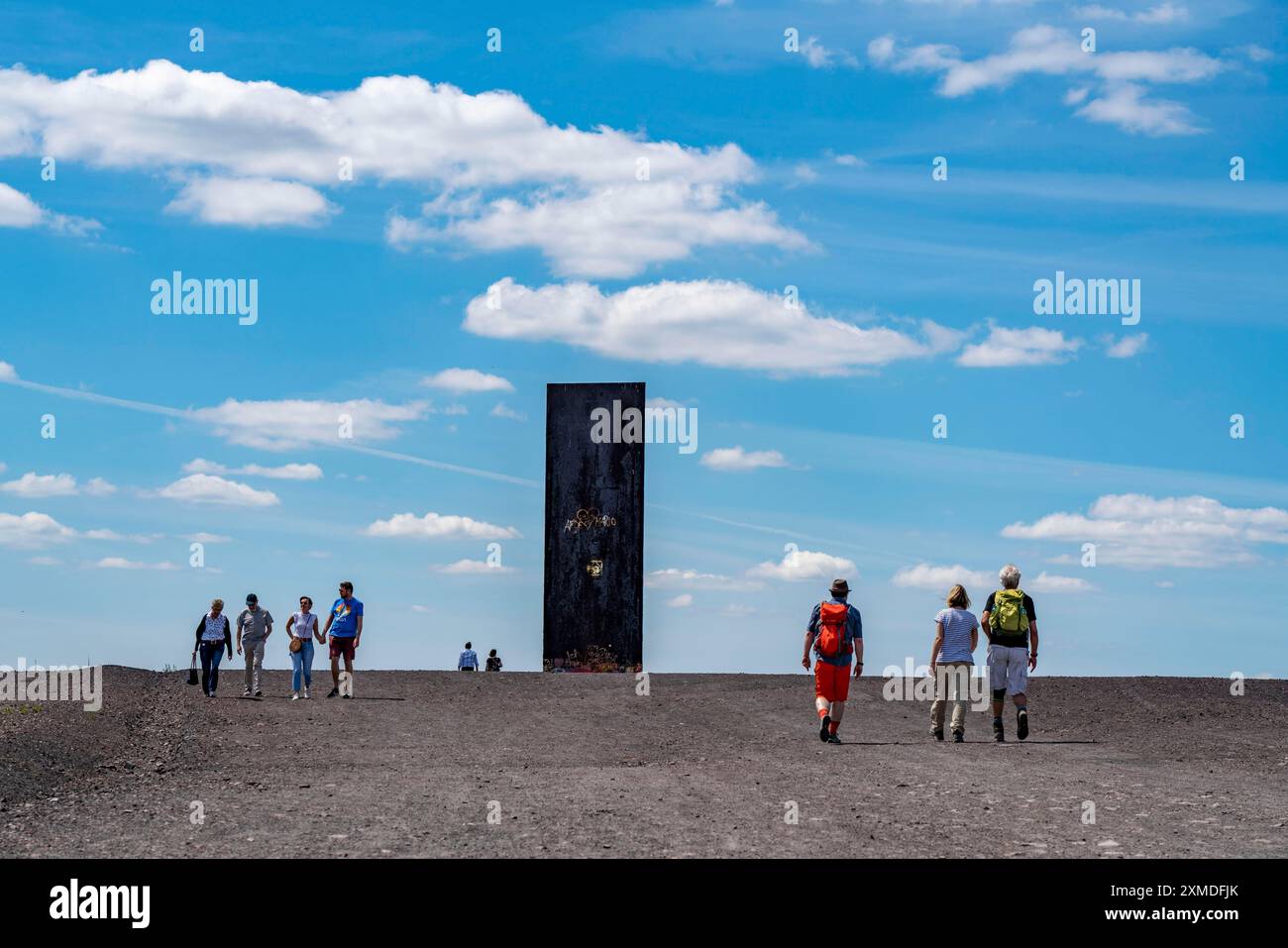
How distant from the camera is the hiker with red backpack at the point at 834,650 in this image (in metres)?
16.0

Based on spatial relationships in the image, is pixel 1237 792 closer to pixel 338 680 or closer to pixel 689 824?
pixel 689 824

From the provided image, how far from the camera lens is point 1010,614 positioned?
54.1 feet

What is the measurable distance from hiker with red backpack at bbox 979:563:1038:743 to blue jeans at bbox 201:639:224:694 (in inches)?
471

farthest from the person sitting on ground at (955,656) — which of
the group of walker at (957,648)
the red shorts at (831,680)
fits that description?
the red shorts at (831,680)

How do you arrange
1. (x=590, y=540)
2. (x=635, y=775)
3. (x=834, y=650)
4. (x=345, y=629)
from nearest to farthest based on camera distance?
(x=635, y=775)
(x=834, y=650)
(x=345, y=629)
(x=590, y=540)

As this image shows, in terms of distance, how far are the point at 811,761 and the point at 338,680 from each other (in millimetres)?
10324

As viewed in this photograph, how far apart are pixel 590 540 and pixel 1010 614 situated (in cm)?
1029

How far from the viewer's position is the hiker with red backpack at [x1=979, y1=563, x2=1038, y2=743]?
54.1 feet

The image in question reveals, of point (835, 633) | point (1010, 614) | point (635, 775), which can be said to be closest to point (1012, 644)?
point (1010, 614)

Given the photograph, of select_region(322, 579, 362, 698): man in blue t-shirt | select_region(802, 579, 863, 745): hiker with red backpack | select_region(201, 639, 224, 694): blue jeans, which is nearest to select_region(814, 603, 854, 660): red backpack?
select_region(802, 579, 863, 745): hiker with red backpack

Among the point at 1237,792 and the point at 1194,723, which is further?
the point at 1194,723

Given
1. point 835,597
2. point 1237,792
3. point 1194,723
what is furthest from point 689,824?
point 1194,723

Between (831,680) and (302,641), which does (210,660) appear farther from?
(831,680)

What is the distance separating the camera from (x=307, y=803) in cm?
1142
